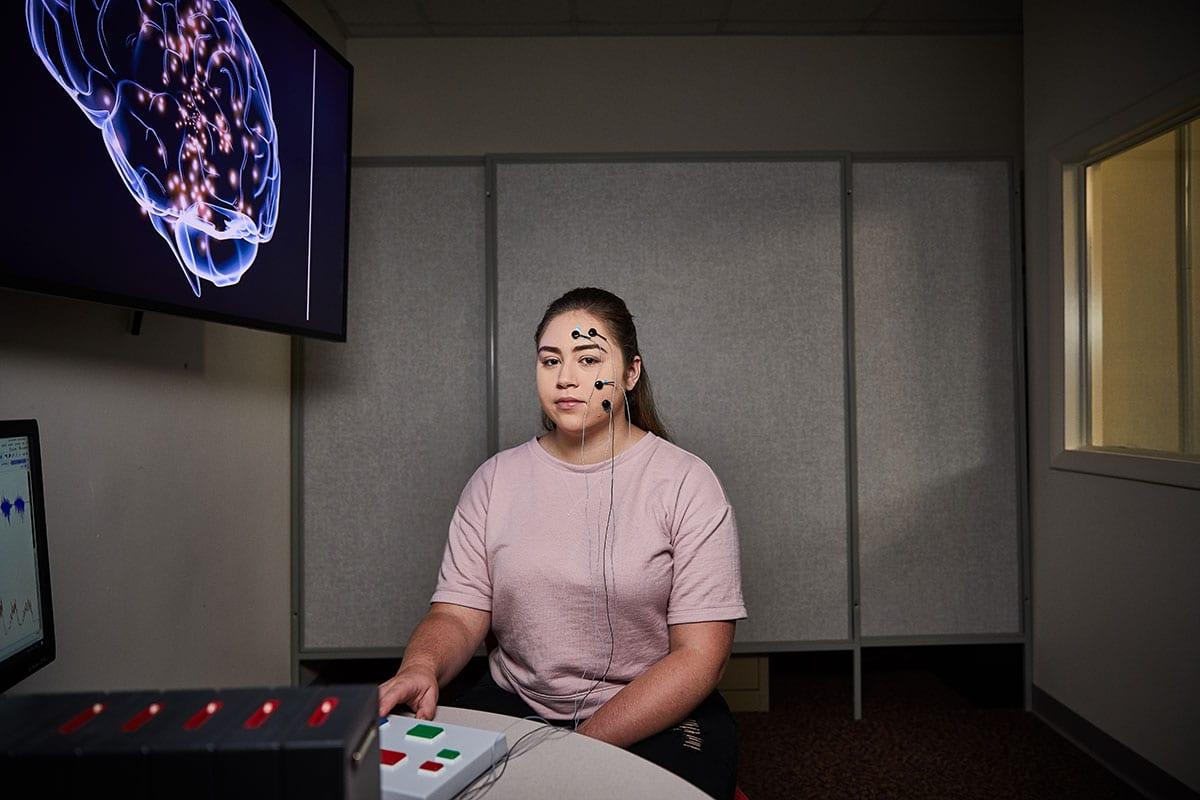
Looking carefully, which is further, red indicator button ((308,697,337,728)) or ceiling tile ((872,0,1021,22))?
ceiling tile ((872,0,1021,22))

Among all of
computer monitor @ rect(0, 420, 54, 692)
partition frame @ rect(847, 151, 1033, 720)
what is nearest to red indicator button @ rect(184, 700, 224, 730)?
computer monitor @ rect(0, 420, 54, 692)

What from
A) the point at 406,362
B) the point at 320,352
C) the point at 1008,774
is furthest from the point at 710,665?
the point at 320,352

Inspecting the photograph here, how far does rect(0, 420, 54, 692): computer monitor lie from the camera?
0.96m

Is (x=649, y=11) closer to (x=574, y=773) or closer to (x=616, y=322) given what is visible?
(x=616, y=322)

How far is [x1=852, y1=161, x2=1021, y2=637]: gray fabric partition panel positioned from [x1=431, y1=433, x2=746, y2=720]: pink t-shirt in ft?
4.71

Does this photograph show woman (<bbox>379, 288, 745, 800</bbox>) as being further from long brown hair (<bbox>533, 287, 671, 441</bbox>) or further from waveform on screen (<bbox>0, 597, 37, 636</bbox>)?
waveform on screen (<bbox>0, 597, 37, 636</bbox>)

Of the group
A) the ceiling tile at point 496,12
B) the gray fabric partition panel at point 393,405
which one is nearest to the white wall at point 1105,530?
the ceiling tile at point 496,12

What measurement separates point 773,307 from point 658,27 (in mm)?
1393

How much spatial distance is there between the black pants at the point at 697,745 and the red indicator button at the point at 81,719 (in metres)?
0.89

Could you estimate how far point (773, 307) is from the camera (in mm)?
2764

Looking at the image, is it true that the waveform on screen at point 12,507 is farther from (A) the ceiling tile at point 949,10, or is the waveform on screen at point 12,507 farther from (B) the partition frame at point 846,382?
(A) the ceiling tile at point 949,10

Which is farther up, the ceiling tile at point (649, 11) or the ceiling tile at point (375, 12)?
the ceiling tile at point (649, 11)

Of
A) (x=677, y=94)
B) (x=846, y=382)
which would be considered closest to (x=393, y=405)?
(x=846, y=382)

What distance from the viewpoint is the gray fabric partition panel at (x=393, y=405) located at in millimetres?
2756
